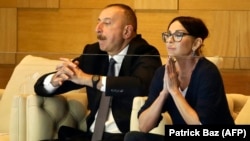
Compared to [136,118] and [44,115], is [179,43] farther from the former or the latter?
[44,115]

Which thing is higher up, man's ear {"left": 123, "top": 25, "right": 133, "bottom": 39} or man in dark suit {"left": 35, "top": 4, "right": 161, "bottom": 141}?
man's ear {"left": 123, "top": 25, "right": 133, "bottom": 39}

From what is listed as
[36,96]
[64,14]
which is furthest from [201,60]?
[64,14]

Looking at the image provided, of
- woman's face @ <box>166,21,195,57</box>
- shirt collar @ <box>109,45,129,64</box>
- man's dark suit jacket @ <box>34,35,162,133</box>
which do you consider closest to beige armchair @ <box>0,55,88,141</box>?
man's dark suit jacket @ <box>34,35,162,133</box>

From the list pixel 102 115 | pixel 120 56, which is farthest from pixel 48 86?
pixel 120 56

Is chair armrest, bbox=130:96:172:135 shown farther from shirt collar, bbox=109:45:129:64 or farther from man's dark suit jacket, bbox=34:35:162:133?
shirt collar, bbox=109:45:129:64

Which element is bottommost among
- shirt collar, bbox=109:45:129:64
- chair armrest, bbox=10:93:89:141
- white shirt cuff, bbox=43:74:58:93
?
chair armrest, bbox=10:93:89:141

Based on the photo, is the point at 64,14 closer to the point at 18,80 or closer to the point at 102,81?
the point at 18,80

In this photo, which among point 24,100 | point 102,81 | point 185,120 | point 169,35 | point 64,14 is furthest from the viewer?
point 64,14

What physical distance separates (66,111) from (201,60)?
0.67 metres

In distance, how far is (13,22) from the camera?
Result: 13.0 ft

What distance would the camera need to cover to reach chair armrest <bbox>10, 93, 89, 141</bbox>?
223 centimetres

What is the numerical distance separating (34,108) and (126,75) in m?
0.38

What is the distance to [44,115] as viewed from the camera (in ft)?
7.43

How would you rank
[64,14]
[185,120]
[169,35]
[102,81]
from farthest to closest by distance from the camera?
[64,14] < [102,81] < [169,35] < [185,120]
